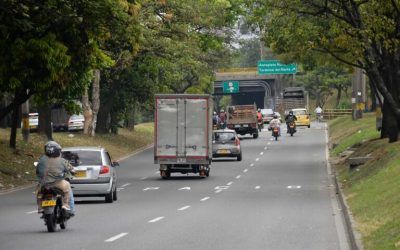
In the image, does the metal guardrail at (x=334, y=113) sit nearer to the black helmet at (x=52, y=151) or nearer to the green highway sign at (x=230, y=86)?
the green highway sign at (x=230, y=86)

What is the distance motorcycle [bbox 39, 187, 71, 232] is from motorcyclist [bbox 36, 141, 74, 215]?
0.29 feet

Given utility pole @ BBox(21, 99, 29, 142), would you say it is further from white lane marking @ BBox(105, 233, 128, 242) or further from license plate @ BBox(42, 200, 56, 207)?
white lane marking @ BBox(105, 233, 128, 242)

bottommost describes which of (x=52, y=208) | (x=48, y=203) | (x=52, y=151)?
(x=52, y=208)

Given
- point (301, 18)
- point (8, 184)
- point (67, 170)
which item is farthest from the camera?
point (301, 18)

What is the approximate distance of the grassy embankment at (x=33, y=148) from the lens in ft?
120

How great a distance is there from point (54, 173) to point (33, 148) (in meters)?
27.0

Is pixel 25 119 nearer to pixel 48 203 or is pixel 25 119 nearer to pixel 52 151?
pixel 52 151

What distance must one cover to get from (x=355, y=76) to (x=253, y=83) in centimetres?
5347

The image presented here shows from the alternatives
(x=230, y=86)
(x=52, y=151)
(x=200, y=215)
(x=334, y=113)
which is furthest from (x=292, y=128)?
(x=52, y=151)

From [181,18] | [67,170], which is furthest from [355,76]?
[67,170]

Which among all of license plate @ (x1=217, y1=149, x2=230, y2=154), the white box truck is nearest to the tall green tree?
the white box truck

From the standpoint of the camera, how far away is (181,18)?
163 ft

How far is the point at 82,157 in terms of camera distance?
27156 millimetres

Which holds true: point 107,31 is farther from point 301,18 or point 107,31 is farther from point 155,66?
point 155,66
